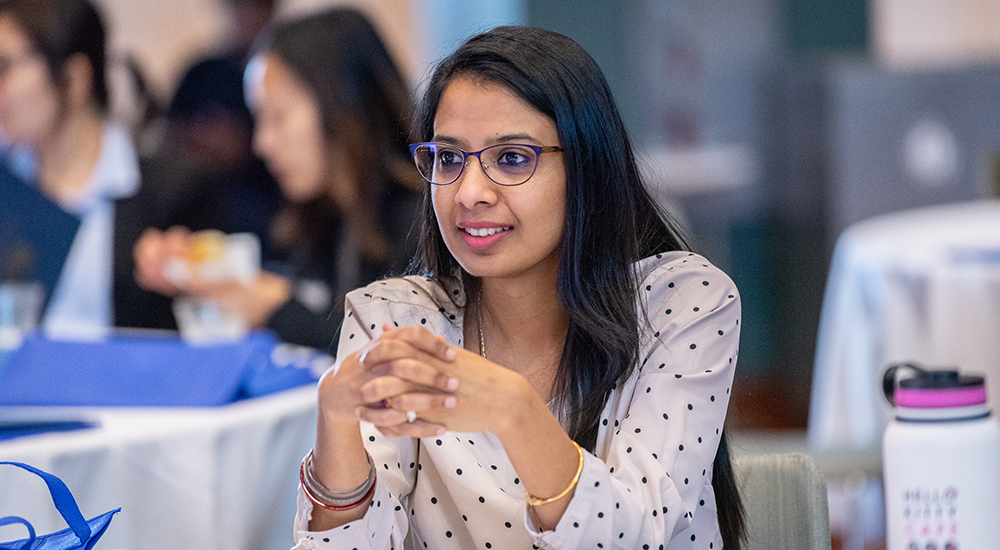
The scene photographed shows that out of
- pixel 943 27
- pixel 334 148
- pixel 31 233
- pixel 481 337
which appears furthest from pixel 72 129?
pixel 943 27

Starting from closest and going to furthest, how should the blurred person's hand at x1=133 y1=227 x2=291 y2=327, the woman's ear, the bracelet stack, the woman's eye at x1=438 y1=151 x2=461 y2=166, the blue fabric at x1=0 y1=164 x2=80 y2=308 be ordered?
the bracelet stack → the woman's eye at x1=438 y1=151 x2=461 y2=166 → the blue fabric at x1=0 y1=164 x2=80 y2=308 → the blurred person's hand at x1=133 y1=227 x2=291 y2=327 → the woman's ear

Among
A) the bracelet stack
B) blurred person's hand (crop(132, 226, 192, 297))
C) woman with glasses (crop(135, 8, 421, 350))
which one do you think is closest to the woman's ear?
woman with glasses (crop(135, 8, 421, 350))

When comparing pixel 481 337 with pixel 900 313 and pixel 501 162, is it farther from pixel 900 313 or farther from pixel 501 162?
pixel 900 313

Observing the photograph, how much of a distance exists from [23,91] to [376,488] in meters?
2.23

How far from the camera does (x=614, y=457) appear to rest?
4.16ft

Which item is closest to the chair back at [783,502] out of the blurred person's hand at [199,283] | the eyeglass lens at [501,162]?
the eyeglass lens at [501,162]

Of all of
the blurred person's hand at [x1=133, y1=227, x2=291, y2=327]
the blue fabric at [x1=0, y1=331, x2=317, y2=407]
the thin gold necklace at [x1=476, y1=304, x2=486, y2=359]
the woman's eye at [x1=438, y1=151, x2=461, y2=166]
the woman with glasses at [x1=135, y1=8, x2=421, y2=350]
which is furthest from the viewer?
the woman with glasses at [x1=135, y1=8, x2=421, y2=350]

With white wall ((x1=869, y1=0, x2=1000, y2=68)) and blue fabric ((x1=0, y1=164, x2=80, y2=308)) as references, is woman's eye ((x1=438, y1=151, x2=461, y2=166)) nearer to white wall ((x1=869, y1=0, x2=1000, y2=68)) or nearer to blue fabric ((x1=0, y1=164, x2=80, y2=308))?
blue fabric ((x1=0, y1=164, x2=80, y2=308))

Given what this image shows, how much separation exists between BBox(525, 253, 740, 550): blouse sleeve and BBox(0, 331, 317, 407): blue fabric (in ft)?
2.86

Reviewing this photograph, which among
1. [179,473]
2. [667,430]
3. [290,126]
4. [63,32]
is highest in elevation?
[63,32]

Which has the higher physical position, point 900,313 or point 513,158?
point 513,158

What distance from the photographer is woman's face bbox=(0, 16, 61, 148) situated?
9.79ft

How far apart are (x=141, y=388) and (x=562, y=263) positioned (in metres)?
0.97

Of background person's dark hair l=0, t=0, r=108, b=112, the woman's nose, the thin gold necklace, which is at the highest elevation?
background person's dark hair l=0, t=0, r=108, b=112
